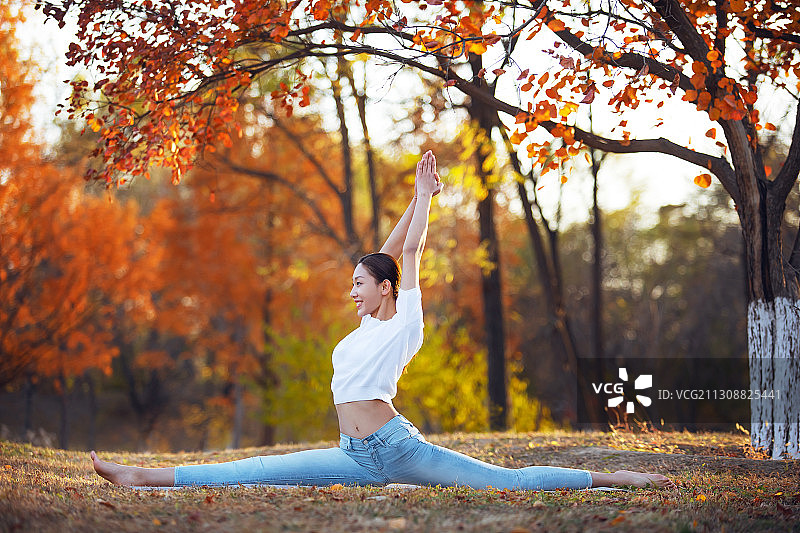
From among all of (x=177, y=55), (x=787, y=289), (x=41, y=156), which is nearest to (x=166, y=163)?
(x=177, y=55)

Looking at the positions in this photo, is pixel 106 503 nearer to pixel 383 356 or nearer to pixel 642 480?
pixel 383 356

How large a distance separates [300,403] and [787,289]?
12094 mm

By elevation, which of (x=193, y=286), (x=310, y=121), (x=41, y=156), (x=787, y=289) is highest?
Answer: (x=310, y=121)

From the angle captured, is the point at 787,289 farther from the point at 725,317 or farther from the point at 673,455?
the point at 725,317

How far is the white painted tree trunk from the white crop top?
359cm

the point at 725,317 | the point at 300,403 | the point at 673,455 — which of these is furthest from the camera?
the point at 725,317

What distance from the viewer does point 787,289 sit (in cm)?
615

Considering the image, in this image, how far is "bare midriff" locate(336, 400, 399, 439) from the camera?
4098 mm

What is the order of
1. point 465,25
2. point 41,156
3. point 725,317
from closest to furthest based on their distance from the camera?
1. point 465,25
2. point 41,156
3. point 725,317

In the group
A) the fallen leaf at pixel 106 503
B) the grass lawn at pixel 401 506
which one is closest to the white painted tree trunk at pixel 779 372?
the grass lawn at pixel 401 506

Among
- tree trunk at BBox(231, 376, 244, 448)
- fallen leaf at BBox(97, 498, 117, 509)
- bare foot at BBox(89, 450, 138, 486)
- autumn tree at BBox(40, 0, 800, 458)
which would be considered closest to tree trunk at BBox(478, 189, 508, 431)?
autumn tree at BBox(40, 0, 800, 458)

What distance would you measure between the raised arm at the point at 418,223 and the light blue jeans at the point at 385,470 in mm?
807

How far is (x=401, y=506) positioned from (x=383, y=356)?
0.82 m

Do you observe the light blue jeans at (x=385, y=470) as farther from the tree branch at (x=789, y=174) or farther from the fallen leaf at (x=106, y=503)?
the tree branch at (x=789, y=174)
